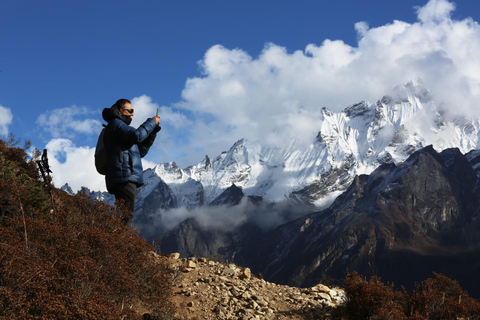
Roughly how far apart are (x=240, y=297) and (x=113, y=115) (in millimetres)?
4809

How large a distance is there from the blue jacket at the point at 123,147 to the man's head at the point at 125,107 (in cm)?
8

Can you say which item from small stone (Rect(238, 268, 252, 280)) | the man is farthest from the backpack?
small stone (Rect(238, 268, 252, 280))

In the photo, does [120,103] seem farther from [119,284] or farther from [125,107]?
[119,284]

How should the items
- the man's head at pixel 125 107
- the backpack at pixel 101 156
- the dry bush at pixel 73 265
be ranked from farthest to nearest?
the man's head at pixel 125 107 < the backpack at pixel 101 156 < the dry bush at pixel 73 265

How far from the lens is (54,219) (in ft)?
33.2

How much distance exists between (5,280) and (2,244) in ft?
2.57

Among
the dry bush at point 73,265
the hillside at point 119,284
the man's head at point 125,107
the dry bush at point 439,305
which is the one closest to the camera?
A: the dry bush at point 73,265

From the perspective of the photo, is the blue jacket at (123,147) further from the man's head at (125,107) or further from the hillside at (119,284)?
the hillside at (119,284)

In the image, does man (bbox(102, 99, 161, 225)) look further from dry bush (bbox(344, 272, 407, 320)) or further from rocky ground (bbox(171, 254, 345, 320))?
dry bush (bbox(344, 272, 407, 320))

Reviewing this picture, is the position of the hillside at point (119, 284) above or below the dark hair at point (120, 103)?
below

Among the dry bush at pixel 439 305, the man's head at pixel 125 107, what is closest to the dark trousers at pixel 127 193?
the man's head at pixel 125 107

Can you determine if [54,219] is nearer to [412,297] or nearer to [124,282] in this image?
[124,282]

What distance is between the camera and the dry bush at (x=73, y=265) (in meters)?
6.87

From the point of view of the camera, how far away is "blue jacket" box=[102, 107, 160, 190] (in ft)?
29.0
